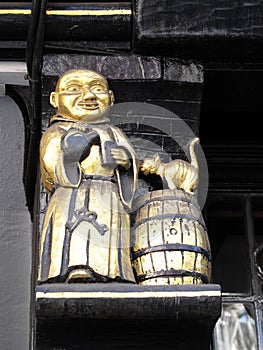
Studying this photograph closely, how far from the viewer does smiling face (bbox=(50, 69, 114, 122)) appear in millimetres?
2482

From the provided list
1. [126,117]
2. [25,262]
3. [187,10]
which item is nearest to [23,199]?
[25,262]

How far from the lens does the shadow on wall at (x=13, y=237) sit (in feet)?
8.82

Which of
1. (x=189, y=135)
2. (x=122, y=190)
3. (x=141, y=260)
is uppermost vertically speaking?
(x=189, y=135)

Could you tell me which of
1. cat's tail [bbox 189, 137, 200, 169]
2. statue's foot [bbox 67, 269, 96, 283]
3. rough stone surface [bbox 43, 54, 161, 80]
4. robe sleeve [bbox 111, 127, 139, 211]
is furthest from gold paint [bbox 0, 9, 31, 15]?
statue's foot [bbox 67, 269, 96, 283]

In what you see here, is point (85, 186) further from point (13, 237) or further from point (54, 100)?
point (13, 237)

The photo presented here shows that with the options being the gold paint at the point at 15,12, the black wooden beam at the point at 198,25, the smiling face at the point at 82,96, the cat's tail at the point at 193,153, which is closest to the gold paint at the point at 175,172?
the cat's tail at the point at 193,153

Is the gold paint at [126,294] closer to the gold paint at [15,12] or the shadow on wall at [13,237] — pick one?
the shadow on wall at [13,237]

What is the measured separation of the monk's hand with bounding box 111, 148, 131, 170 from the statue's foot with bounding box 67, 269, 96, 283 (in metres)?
0.28

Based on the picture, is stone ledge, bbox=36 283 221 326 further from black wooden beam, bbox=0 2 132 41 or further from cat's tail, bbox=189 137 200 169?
black wooden beam, bbox=0 2 132 41

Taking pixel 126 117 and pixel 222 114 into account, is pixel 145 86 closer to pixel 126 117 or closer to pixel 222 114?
pixel 126 117

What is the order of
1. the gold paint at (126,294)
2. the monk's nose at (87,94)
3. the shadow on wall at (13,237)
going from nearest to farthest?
1. the gold paint at (126,294)
2. the monk's nose at (87,94)
3. the shadow on wall at (13,237)

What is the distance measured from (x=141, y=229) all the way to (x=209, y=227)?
621mm

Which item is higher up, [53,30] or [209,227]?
[53,30]

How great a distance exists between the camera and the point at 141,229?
237 cm
